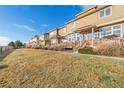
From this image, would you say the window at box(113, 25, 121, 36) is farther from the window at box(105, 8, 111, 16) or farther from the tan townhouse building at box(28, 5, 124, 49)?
the window at box(105, 8, 111, 16)

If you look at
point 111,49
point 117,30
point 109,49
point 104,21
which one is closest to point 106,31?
point 104,21

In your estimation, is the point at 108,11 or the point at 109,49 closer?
the point at 109,49

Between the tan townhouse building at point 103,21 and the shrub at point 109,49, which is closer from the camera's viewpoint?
the shrub at point 109,49

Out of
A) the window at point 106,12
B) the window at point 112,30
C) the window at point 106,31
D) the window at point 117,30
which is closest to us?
the window at point 117,30

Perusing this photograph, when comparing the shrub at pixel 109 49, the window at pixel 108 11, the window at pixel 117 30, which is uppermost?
the window at pixel 108 11

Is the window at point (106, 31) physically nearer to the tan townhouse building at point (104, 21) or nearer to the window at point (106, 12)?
the tan townhouse building at point (104, 21)

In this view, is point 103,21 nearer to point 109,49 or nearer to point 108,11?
point 108,11

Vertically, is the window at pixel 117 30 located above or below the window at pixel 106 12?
below

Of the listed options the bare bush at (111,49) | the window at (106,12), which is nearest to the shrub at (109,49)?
the bare bush at (111,49)

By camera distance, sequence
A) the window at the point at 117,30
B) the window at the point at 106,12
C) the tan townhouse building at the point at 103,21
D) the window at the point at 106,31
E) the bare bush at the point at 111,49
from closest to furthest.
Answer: the bare bush at the point at 111,49, the tan townhouse building at the point at 103,21, the window at the point at 117,30, the window at the point at 106,12, the window at the point at 106,31

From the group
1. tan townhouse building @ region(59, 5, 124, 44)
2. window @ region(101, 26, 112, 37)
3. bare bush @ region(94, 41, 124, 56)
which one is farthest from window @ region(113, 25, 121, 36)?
bare bush @ region(94, 41, 124, 56)
